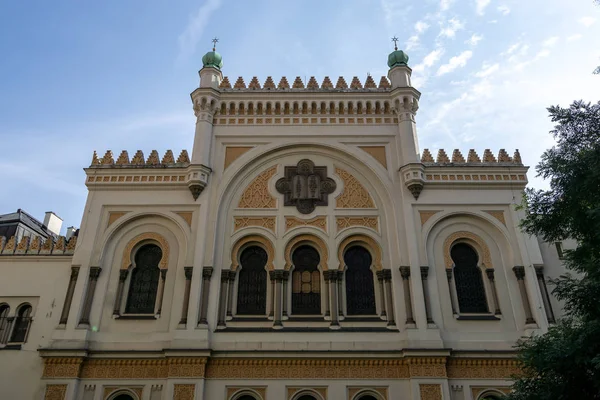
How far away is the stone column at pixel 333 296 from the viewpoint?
14797 millimetres

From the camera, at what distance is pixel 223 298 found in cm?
1520

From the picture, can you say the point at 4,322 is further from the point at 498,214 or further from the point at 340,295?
the point at 498,214

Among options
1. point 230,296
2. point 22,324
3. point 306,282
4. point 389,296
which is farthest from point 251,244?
point 22,324

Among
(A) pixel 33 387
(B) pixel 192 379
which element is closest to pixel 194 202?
(B) pixel 192 379

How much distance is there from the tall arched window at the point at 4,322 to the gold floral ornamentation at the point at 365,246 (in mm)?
10963

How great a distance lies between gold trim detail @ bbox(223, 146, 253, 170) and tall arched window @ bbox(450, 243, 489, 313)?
8307mm

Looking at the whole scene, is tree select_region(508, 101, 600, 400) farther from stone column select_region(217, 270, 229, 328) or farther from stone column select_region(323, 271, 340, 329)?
stone column select_region(217, 270, 229, 328)

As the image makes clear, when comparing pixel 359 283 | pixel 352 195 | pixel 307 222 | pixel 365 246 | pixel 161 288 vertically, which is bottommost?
pixel 161 288

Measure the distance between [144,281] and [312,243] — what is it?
5.79 m

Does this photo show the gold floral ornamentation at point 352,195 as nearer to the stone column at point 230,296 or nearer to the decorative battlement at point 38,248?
the stone column at point 230,296

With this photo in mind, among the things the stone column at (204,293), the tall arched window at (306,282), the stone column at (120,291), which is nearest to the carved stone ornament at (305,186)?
the tall arched window at (306,282)

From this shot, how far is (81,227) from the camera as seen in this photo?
53.1 feet

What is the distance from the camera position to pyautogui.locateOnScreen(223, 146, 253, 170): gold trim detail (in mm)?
17531

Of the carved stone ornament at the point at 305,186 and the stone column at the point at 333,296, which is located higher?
the carved stone ornament at the point at 305,186
